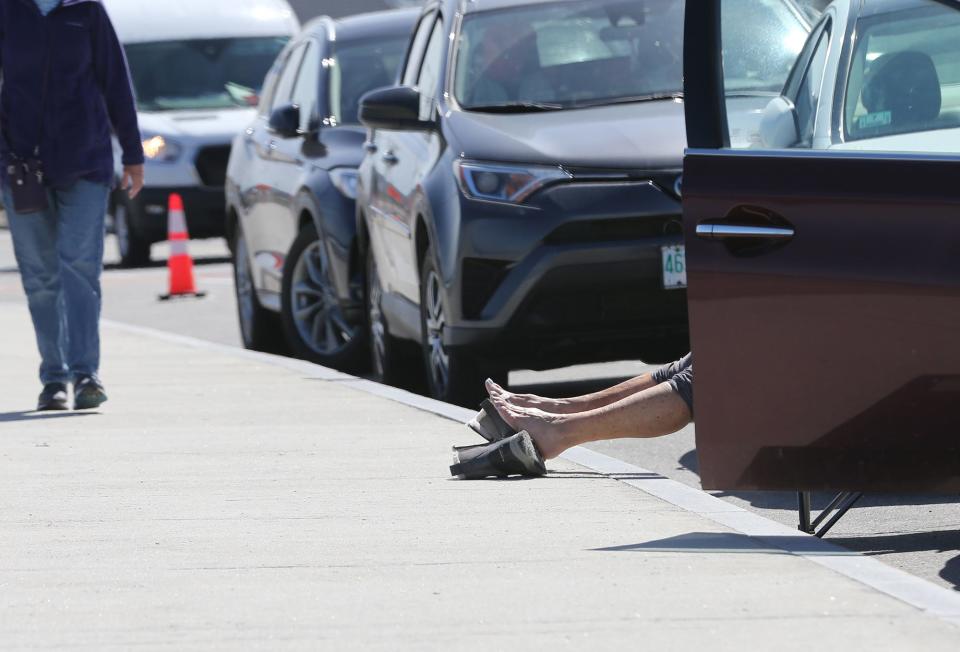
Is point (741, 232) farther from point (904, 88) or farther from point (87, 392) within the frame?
point (87, 392)

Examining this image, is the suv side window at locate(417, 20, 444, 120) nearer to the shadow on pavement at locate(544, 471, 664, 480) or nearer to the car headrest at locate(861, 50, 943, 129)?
the shadow on pavement at locate(544, 471, 664, 480)

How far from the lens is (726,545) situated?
534 cm

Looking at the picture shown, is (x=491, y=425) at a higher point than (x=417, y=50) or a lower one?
lower

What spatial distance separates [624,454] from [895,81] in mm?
2763

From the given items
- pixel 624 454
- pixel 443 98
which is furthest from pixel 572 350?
pixel 443 98

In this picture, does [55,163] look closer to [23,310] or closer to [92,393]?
[92,393]

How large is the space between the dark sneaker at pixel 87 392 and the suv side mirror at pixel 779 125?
3930 millimetres

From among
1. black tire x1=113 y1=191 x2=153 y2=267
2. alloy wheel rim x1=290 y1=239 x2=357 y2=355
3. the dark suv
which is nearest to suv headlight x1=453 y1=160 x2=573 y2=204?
the dark suv

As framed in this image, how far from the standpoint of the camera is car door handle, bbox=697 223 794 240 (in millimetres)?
5207

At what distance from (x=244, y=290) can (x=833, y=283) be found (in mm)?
8077

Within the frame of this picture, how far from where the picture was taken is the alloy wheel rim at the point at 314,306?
11258 millimetres

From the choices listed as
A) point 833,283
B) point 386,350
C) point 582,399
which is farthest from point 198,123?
point 833,283

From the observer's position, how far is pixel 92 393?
28.7 ft

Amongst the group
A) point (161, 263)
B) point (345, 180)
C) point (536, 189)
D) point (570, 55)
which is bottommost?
point (161, 263)
